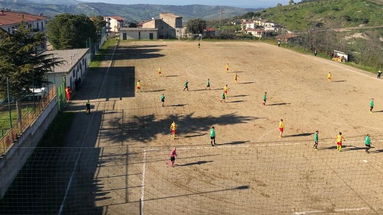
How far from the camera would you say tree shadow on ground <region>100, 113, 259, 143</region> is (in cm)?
2139

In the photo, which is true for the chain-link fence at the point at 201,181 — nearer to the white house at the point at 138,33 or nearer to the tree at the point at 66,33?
the tree at the point at 66,33

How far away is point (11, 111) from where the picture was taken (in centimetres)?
1850

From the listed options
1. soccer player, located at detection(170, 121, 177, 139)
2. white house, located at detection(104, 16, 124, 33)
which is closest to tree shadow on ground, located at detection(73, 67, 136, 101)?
soccer player, located at detection(170, 121, 177, 139)

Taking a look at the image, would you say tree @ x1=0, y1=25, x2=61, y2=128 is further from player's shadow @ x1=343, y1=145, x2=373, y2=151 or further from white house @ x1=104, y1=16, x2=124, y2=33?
white house @ x1=104, y1=16, x2=124, y2=33

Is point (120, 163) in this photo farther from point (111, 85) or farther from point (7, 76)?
point (111, 85)

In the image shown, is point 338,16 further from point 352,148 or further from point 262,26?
point 352,148

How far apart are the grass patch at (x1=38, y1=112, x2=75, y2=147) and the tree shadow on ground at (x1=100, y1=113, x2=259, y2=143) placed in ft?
7.10

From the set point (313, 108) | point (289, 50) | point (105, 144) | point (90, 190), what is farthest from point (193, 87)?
point (289, 50)

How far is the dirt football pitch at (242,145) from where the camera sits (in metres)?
14.7

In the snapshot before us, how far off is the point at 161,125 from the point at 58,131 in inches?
227

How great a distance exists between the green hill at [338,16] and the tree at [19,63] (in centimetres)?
8203

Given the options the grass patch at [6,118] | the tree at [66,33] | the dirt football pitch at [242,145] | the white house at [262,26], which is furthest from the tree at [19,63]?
the white house at [262,26]

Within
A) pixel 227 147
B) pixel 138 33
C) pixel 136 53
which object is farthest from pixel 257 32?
pixel 227 147

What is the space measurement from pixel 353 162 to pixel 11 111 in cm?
1606
